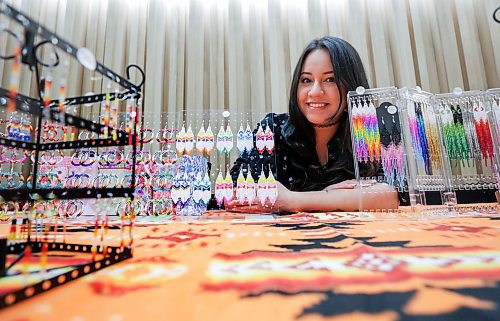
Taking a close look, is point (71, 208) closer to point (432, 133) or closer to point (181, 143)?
point (181, 143)

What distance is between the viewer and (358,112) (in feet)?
2.87

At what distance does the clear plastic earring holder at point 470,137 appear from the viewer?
2.71 ft

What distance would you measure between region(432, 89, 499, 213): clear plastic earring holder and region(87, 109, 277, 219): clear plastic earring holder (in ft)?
1.79

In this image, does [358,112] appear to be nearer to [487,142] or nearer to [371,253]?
[487,142]

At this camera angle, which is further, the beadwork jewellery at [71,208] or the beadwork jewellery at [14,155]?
the beadwork jewellery at [14,155]

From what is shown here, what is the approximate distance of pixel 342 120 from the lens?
1261 mm

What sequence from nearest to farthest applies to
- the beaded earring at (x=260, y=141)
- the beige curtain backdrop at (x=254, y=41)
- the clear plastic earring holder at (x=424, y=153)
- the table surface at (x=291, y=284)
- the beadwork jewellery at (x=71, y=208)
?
the table surface at (x=291, y=284)
the clear plastic earring holder at (x=424, y=153)
the beadwork jewellery at (x=71, y=208)
the beaded earring at (x=260, y=141)
the beige curtain backdrop at (x=254, y=41)

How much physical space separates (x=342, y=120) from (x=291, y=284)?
1117 millimetres

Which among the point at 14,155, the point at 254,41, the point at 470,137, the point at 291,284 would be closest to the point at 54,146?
the point at 291,284

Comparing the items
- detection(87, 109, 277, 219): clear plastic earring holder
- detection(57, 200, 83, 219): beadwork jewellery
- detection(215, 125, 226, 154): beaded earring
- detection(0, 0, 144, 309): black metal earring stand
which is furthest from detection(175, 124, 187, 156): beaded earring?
detection(0, 0, 144, 309): black metal earring stand

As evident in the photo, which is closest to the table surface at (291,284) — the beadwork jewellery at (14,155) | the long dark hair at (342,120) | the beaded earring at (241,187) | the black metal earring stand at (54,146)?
the black metal earring stand at (54,146)

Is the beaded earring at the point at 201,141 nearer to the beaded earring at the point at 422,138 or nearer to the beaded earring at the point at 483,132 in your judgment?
the beaded earring at the point at 422,138

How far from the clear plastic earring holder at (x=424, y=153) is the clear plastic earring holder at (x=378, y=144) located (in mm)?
14

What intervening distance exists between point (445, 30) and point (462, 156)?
149 cm
